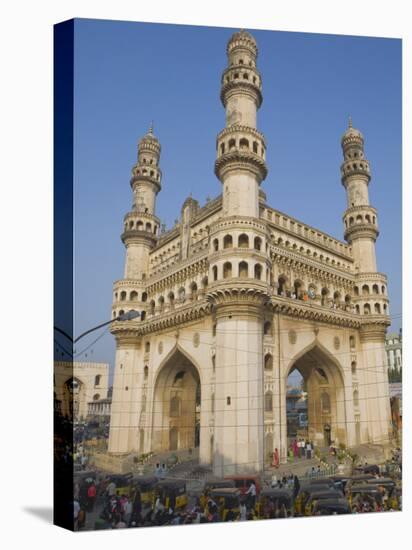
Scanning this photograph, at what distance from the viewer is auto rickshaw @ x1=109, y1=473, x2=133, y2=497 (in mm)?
16578

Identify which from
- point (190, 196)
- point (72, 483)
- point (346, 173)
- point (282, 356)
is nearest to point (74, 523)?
point (72, 483)

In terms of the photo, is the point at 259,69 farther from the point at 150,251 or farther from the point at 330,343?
the point at 330,343

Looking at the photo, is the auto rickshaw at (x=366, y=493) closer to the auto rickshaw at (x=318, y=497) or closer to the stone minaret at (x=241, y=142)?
the auto rickshaw at (x=318, y=497)

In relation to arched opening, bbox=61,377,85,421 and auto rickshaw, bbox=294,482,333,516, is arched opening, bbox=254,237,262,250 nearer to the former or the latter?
auto rickshaw, bbox=294,482,333,516

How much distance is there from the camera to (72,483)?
51.3 feet

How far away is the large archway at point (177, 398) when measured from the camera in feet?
88.3

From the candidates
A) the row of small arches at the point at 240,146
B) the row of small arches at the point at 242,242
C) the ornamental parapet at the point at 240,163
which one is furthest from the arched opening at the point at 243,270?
the row of small arches at the point at 240,146

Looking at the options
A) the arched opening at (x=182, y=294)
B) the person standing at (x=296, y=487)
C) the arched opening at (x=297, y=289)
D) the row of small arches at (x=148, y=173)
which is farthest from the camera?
the row of small arches at (x=148, y=173)

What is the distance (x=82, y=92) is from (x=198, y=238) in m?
13.6

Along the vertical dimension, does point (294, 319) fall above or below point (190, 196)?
below

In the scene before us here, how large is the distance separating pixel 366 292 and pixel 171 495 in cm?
1859

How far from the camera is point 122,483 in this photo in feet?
55.7

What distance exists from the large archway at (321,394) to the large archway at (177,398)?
556 centimetres

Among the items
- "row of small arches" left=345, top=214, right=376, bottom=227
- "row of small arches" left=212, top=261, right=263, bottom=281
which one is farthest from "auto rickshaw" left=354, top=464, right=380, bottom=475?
"row of small arches" left=345, top=214, right=376, bottom=227
